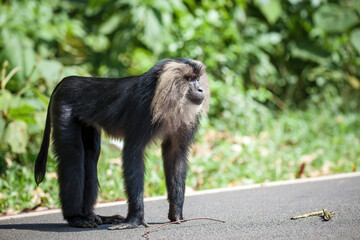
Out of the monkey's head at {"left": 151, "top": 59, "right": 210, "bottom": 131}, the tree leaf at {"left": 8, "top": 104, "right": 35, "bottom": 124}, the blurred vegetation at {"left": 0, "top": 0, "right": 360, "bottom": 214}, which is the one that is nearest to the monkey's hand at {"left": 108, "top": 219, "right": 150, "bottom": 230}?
the monkey's head at {"left": 151, "top": 59, "right": 210, "bottom": 131}

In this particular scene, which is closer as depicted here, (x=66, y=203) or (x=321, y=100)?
(x=66, y=203)

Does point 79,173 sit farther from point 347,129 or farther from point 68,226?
point 347,129

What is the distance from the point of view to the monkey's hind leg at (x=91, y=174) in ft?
15.4

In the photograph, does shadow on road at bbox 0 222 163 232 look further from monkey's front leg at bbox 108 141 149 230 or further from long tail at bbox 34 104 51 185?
long tail at bbox 34 104 51 185

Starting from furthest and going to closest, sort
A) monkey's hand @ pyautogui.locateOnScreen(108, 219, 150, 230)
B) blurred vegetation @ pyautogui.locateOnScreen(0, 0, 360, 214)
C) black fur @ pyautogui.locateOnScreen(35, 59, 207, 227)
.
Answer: blurred vegetation @ pyautogui.locateOnScreen(0, 0, 360, 214) < black fur @ pyautogui.locateOnScreen(35, 59, 207, 227) < monkey's hand @ pyautogui.locateOnScreen(108, 219, 150, 230)

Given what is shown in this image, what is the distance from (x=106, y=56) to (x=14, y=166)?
3525 mm

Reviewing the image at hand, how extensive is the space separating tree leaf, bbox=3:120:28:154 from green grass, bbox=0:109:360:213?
1.29 feet

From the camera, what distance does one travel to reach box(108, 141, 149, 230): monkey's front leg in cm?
424

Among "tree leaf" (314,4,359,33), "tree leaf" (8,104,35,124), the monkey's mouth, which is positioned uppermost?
"tree leaf" (314,4,359,33)

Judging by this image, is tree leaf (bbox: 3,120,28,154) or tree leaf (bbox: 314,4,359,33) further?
tree leaf (bbox: 314,4,359,33)

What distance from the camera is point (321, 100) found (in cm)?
1041

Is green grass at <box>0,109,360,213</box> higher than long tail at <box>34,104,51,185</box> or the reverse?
the reverse

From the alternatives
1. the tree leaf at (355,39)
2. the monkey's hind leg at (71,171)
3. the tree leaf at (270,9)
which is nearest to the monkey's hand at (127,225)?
the monkey's hind leg at (71,171)

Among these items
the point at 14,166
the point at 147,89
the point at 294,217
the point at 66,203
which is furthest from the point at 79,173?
the point at 14,166
